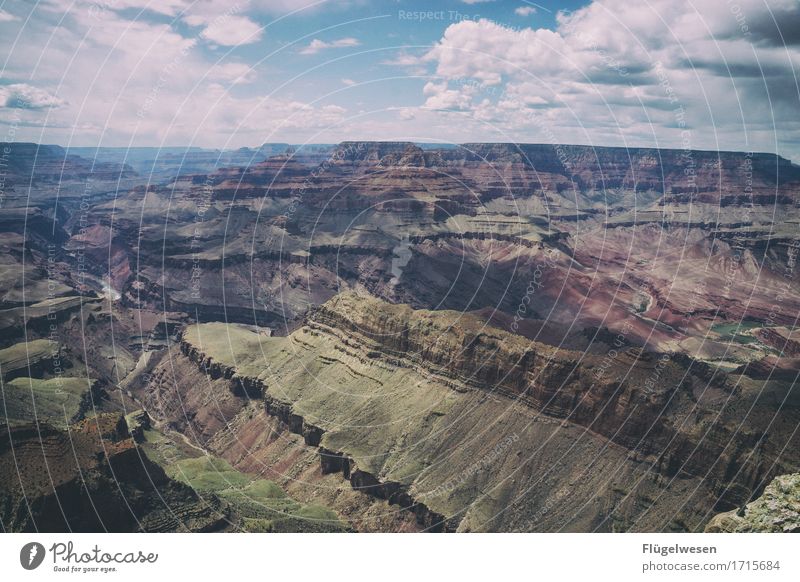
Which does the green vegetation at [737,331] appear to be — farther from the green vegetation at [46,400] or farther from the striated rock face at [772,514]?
the green vegetation at [46,400]

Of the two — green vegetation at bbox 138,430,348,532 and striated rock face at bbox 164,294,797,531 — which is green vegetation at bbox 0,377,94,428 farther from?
striated rock face at bbox 164,294,797,531

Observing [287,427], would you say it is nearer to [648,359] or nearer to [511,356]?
[511,356]

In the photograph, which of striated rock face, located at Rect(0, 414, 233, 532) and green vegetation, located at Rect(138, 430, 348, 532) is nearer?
striated rock face, located at Rect(0, 414, 233, 532)

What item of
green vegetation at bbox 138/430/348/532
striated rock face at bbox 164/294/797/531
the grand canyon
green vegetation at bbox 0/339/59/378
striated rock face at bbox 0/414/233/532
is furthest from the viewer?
green vegetation at bbox 0/339/59/378
